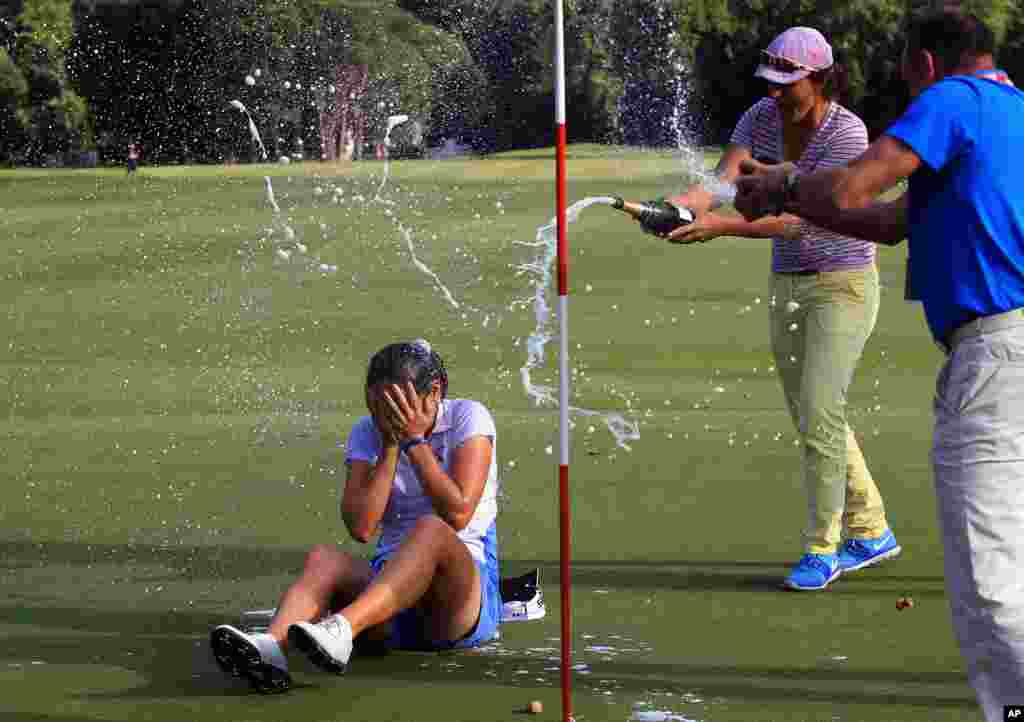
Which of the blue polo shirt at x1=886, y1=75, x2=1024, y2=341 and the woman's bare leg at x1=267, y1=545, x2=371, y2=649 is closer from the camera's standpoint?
the blue polo shirt at x1=886, y1=75, x2=1024, y2=341

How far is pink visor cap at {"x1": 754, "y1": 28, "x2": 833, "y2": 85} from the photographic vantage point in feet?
22.0

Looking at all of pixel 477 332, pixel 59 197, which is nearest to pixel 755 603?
pixel 477 332

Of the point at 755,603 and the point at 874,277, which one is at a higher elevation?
the point at 874,277

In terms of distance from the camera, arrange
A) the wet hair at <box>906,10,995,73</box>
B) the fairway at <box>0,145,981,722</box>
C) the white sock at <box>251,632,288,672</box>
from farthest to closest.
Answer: the fairway at <box>0,145,981,722</box>, the white sock at <box>251,632,288,672</box>, the wet hair at <box>906,10,995,73</box>

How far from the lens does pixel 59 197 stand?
110ft

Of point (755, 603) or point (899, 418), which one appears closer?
point (755, 603)

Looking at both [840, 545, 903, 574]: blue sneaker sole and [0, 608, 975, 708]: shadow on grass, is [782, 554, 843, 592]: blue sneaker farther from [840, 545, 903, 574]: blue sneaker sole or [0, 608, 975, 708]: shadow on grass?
[0, 608, 975, 708]: shadow on grass

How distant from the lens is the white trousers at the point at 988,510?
14.7 ft

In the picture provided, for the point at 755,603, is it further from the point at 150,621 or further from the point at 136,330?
the point at 136,330

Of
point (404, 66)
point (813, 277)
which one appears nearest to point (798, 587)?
point (813, 277)

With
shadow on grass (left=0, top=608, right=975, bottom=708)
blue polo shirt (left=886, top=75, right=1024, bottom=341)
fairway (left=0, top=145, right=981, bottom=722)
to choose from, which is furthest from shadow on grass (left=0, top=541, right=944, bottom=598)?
blue polo shirt (left=886, top=75, right=1024, bottom=341)

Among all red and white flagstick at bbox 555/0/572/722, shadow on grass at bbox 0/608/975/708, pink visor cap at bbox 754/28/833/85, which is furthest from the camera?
pink visor cap at bbox 754/28/833/85

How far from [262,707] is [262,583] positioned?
1.78 meters

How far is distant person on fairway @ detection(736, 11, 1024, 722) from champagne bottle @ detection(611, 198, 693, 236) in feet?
5.19
